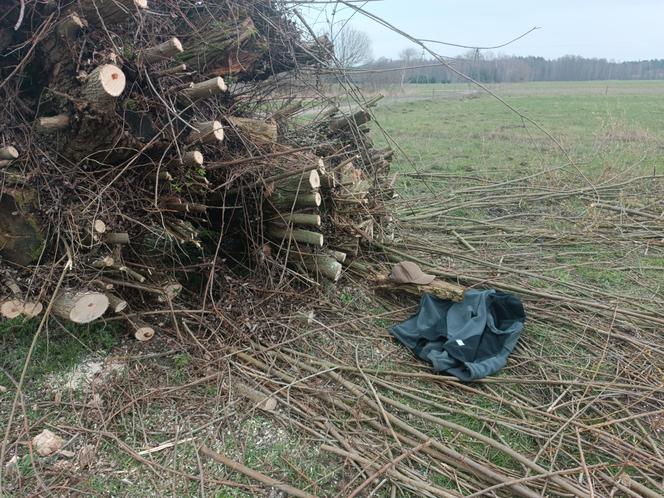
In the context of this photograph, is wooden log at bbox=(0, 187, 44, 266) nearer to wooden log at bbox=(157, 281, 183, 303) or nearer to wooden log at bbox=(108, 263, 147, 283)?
wooden log at bbox=(108, 263, 147, 283)

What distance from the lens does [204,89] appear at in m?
3.29

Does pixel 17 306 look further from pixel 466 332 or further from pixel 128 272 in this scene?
pixel 466 332

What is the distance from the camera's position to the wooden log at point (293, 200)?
3.77 metres

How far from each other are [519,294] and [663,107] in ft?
71.7

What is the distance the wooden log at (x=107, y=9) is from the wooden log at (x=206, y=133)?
75cm

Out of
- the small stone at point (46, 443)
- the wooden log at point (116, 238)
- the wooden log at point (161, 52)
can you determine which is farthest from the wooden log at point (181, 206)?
the small stone at point (46, 443)

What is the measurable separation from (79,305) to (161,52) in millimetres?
1611

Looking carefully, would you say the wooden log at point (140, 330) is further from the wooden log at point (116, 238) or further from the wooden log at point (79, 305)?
the wooden log at point (116, 238)

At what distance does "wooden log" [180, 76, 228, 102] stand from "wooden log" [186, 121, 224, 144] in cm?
18

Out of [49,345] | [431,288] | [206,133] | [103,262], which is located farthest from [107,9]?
[431,288]

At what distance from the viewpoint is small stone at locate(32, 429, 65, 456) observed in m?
2.60

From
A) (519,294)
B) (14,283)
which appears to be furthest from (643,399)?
(14,283)

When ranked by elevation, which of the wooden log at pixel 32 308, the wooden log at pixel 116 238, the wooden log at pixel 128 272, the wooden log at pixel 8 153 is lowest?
the wooden log at pixel 32 308

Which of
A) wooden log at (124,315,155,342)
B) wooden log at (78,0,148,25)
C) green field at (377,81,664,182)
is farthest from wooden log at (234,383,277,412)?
green field at (377,81,664,182)
